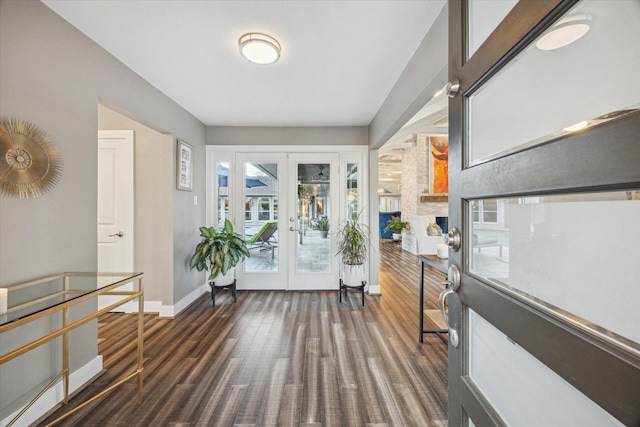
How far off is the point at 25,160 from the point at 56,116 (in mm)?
371

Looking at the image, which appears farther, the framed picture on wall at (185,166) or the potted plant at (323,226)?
the potted plant at (323,226)

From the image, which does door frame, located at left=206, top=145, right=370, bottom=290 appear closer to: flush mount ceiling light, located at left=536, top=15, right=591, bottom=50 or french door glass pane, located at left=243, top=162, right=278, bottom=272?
french door glass pane, located at left=243, top=162, right=278, bottom=272

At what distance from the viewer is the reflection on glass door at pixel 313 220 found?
3895 mm

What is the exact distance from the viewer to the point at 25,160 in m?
1.49

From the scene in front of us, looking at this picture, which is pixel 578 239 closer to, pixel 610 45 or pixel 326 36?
pixel 610 45

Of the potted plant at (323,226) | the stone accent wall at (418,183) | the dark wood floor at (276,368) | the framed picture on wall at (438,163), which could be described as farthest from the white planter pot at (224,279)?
the framed picture on wall at (438,163)

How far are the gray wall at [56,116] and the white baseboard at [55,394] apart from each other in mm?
67

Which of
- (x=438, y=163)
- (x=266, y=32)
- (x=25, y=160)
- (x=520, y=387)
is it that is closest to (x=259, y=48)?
(x=266, y=32)

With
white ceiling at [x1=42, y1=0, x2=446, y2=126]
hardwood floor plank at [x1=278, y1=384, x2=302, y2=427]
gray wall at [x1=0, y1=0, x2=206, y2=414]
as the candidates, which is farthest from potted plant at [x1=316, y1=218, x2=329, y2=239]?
Result: gray wall at [x1=0, y1=0, x2=206, y2=414]

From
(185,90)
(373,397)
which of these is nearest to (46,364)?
(373,397)

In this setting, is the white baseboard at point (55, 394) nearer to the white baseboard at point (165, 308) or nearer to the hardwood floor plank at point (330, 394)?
the white baseboard at point (165, 308)

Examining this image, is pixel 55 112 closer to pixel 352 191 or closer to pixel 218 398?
pixel 218 398

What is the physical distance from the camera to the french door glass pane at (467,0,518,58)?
697mm

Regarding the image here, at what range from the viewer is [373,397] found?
1.72 m
